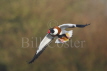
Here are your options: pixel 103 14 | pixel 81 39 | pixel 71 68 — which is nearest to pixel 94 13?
pixel 103 14

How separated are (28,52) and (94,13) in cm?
76

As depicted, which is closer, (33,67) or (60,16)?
(33,67)

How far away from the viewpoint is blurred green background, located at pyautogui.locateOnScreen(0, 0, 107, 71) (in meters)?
1.84

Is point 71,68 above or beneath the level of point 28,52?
beneath

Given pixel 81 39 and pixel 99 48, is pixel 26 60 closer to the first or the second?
pixel 81 39

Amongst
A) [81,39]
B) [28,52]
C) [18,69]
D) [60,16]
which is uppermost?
[60,16]

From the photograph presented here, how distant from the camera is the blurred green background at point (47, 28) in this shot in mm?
1839

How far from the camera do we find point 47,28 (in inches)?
74.6

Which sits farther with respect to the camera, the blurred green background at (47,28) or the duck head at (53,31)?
the blurred green background at (47,28)

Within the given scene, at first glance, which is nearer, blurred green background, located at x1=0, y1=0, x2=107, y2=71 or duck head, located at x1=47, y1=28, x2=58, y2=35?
duck head, located at x1=47, y1=28, x2=58, y2=35

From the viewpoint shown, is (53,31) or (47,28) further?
(47,28)

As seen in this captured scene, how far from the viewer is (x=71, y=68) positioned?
184 cm

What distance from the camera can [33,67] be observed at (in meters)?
1.81

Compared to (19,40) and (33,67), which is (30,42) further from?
(33,67)
